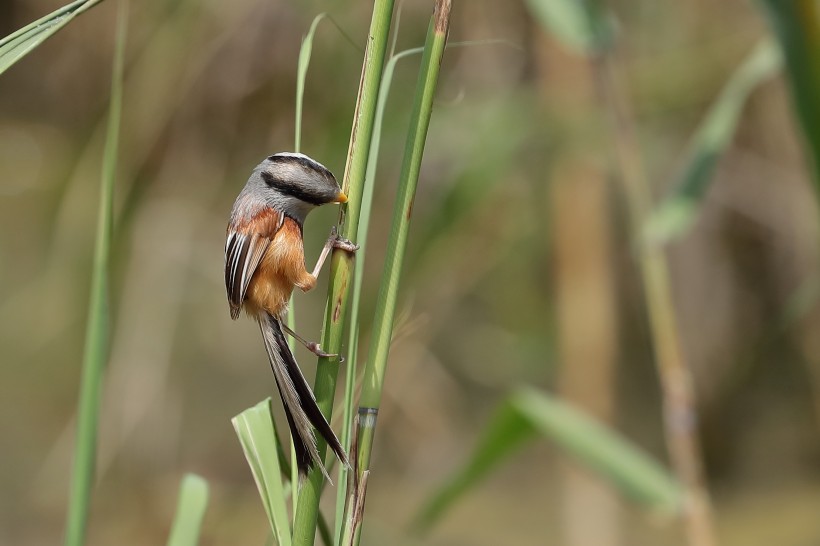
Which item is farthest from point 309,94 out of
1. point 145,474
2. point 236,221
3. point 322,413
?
point 322,413

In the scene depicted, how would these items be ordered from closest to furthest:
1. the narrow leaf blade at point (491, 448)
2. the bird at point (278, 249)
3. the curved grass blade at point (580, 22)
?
the bird at point (278, 249) → the narrow leaf blade at point (491, 448) → the curved grass blade at point (580, 22)

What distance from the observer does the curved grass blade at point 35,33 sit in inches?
31.0

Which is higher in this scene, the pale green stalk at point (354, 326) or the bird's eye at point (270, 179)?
the bird's eye at point (270, 179)

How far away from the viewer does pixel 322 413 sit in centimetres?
83

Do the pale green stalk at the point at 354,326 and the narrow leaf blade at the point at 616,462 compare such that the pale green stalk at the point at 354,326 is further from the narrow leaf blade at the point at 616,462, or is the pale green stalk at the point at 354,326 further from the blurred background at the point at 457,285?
the blurred background at the point at 457,285

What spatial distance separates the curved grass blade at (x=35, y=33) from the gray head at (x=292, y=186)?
248 mm

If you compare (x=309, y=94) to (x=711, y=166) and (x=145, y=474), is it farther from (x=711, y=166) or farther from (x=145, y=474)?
(x=711, y=166)

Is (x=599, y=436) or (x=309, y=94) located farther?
(x=309, y=94)

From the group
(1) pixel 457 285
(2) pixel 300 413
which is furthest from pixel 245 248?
(1) pixel 457 285

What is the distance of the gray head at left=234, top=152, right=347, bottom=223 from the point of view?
93 cm

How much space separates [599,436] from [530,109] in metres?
1.17

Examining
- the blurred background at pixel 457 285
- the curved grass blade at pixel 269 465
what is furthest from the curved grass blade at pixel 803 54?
the blurred background at pixel 457 285

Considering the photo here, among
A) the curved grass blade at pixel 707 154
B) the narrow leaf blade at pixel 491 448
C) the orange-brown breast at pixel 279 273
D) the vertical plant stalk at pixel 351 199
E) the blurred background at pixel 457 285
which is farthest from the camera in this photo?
the blurred background at pixel 457 285

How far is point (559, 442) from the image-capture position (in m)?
1.66
